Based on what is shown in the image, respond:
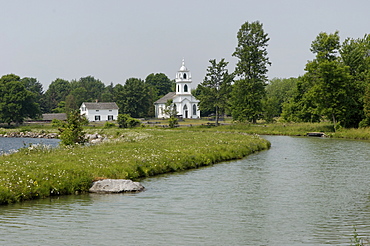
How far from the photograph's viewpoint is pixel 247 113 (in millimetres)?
88375

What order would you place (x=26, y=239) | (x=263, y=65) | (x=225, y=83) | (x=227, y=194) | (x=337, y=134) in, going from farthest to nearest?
1. (x=225, y=83)
2. (x=263, y=65)
3. (x=337, y=134)
4. (x=227, y=194)
5. (x=26, y=239)

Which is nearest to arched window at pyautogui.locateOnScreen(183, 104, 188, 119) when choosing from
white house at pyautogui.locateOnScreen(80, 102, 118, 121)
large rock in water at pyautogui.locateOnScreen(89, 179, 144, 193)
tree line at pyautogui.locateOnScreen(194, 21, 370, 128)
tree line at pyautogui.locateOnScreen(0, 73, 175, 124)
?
tree line at pyautogui.locateOnScreen(0, 73, 175, 124)

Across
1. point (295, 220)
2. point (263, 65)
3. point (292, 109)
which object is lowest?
point (295, 220)

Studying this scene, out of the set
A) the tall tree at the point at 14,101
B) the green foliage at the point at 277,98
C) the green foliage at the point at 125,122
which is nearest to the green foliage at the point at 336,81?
the green foliage at the point at 277,98

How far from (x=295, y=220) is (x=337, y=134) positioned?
176 ft

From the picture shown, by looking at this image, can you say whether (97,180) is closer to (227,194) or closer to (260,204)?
(227,194)

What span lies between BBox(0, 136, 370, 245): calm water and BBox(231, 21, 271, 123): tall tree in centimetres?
5985

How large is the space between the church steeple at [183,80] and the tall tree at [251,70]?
2121 inches

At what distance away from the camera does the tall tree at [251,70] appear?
3450 inches

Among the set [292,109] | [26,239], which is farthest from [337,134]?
[26,239]

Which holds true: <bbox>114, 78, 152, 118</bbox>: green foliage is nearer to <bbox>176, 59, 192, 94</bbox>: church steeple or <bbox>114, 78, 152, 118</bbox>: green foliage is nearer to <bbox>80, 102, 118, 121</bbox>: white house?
<bbox>80, 102, 118, 121</bbox>: white house

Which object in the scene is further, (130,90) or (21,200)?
(130,90)

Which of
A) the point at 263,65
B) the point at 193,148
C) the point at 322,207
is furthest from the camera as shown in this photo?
the point at 263,65

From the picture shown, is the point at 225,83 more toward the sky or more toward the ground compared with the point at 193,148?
more toward the sky
